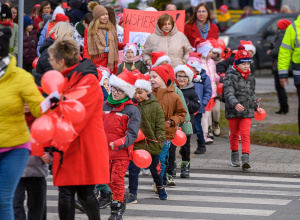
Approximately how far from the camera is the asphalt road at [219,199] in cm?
855

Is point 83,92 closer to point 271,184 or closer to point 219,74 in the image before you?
point 271,184

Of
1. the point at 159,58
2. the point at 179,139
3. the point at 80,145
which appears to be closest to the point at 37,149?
the point at 80,145

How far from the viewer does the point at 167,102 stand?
32.3 feet

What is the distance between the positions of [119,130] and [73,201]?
5.08 feet

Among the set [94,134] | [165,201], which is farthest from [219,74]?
[94,134]

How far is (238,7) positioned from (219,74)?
26170 mm

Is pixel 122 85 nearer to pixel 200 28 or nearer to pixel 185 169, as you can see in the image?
Answer: pixel 185 169

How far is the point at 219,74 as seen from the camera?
1495 cm

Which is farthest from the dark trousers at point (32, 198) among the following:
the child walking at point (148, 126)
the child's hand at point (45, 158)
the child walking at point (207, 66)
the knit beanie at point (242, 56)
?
the child walking at point (207, 66)

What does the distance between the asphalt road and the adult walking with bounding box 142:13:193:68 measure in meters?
2.54

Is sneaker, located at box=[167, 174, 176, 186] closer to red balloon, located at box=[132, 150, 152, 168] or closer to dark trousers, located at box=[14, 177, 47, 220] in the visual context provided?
red balloon, located at box=[132, 150, 152, 168]

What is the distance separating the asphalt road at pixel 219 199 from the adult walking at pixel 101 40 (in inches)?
115

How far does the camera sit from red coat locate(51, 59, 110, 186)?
6.75m

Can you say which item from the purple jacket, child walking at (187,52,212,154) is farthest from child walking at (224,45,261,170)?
the purple jacket
